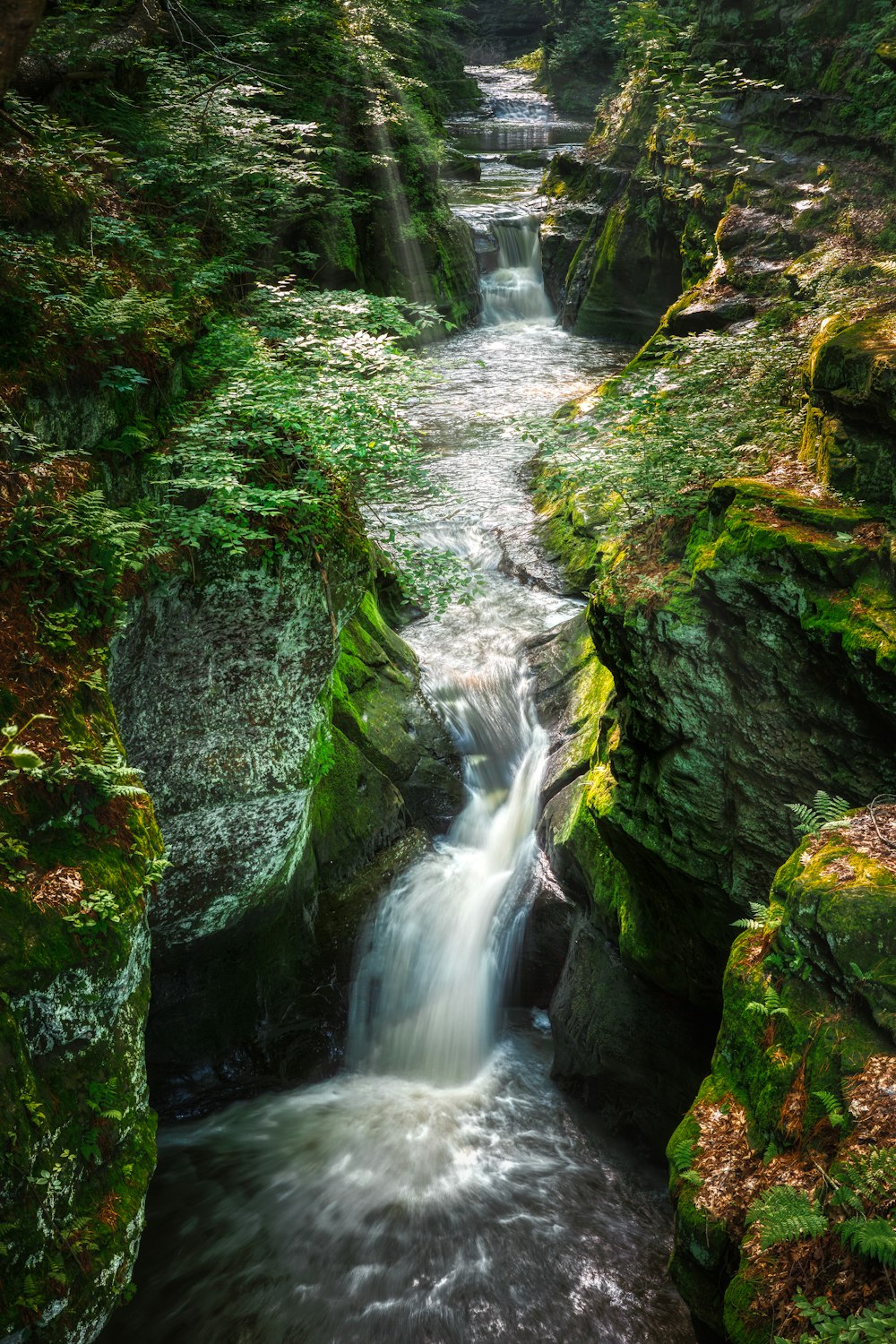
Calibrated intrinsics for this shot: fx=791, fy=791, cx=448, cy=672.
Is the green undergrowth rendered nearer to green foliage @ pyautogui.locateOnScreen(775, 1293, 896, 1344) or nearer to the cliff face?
the cliff face

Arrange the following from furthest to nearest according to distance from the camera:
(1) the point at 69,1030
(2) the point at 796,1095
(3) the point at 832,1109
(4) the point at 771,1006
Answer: (4) the point at 771,1006, (1) the point at 69,1030, (2) the point at 796,1095, (3) the point at 832,1109

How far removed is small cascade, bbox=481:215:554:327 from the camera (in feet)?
69.2

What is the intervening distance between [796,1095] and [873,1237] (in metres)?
0.75

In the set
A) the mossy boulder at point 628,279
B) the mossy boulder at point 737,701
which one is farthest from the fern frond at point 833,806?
the mossy boulder at point 628,279

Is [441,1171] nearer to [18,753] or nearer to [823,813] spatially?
[823,813]

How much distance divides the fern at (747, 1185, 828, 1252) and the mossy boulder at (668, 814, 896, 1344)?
0.07 ft

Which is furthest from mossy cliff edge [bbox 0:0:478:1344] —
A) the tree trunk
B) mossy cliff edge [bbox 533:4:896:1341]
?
mossy cliff edge [bbox 533:4:896:1341]

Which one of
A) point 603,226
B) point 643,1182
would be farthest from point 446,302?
point 643,1182

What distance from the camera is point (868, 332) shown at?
17.5ft

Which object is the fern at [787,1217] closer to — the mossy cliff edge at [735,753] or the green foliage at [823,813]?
the mossy cliff edge at [735,753]

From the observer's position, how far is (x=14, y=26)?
12.3ft

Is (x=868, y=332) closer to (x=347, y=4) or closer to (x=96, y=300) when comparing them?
(x=96, y=300)

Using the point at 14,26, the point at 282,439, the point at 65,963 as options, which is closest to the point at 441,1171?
the point at 65,963

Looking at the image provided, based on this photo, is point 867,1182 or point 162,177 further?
point 162,177
